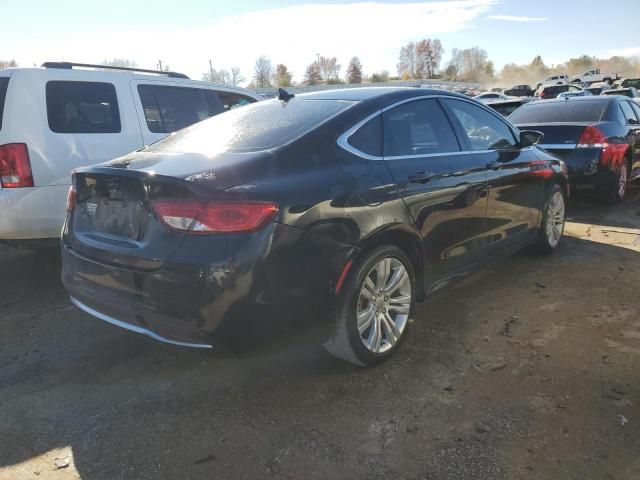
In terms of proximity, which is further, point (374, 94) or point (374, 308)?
point (374, 94)

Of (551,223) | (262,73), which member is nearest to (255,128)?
(551,223)

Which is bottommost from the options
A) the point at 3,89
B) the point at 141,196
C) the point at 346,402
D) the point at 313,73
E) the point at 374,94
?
the point at 346,402

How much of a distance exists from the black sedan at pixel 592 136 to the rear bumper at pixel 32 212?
20.3 ft

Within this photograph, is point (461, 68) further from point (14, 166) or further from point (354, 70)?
point (14, 166)

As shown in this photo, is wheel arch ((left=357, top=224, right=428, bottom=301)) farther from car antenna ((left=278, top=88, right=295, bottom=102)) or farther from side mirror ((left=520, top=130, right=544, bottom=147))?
side mirror ((left=520, top=130, right=544, bottom=147))

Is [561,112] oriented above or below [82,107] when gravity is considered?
below

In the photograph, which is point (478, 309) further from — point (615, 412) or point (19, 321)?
point (19, 321)

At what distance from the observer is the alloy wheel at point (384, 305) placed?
3100 mm

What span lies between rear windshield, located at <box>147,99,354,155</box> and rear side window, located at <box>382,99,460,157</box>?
1.07 ft

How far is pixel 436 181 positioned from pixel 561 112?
5.38 m

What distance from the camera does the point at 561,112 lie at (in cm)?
781

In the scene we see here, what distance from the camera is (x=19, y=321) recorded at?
4117mm

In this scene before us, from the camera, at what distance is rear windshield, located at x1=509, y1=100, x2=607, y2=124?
24.9ft

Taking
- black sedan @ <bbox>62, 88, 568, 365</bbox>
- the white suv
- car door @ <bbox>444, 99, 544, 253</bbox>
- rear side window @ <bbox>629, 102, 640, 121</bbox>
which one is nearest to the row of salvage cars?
rear side window @ <bbox>629, 102, 640, 121</bbox>
